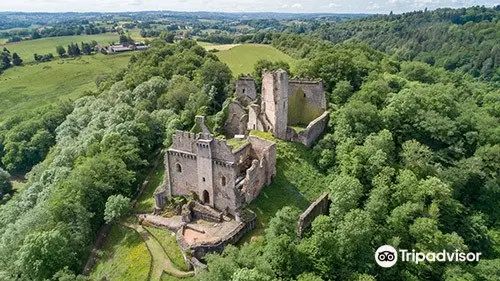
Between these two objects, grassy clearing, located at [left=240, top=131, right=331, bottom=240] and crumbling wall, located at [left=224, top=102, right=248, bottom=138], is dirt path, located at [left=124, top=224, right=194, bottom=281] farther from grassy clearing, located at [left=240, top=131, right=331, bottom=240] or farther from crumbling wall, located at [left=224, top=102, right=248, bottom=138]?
crumbling wall, located at [left=224, top=102, right=248, bottom=138]

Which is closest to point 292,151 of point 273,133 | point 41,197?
point 273,133

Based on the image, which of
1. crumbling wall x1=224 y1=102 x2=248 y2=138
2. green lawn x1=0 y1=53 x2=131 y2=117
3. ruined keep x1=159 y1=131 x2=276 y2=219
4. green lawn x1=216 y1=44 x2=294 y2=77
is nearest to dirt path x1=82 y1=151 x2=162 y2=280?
ruined keep x1=159 y1=131 x2=276 y2=219

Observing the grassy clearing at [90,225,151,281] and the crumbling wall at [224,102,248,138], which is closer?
the grassy clearing at [90,225,151,281]

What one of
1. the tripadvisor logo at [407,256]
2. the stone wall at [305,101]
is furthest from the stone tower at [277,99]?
the tripadvisor logo at [407,256]

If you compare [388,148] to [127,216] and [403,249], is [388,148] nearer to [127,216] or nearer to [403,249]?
[403,249]

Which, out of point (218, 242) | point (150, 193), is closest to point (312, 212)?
point (218, 242)
